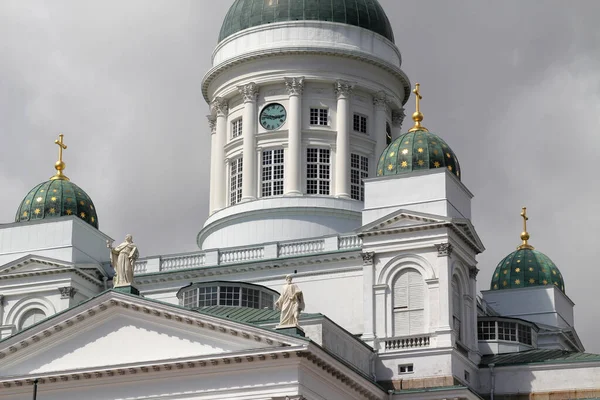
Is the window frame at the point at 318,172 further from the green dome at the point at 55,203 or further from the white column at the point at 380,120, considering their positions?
the green dome at the point at 55,203

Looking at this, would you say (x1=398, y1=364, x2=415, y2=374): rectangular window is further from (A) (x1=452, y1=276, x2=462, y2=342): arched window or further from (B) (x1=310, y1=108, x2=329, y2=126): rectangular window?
(B) (x1=310, y1=108, x2=329, y2=126): rectangular window

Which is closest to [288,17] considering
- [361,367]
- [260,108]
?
[260,108]

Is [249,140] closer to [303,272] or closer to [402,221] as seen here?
[303,272]

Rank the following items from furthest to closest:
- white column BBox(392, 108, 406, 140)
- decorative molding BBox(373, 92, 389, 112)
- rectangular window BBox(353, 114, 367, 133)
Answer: white column BBox(392, 108, 406, 140), decorative molding BBox(373, 92, 389, 112), rectangular window BBox(353, 114, 367, 133)

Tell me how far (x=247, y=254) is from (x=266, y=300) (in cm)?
427

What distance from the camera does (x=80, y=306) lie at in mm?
57188

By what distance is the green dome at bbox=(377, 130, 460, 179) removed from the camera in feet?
214

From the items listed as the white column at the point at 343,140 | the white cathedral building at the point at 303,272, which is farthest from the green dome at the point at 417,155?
the white column at the point at 343,140

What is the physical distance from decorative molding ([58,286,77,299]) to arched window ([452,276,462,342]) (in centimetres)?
1709

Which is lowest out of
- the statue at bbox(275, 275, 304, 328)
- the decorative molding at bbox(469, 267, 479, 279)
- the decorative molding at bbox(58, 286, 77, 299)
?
the statue at bbox(275, 275, 304, 328)

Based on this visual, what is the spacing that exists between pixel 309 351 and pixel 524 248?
30.5 metres

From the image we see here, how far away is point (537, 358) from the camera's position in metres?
64.9

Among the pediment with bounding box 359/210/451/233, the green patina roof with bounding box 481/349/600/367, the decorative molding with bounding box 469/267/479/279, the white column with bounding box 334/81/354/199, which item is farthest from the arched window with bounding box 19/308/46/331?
the green patina roof with bounding box 481/349/600/367

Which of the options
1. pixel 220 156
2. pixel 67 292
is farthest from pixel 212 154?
pixel 67 292
